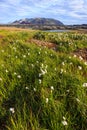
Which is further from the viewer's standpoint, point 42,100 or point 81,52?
point 81,52

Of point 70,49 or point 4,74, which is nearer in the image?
point 4,74

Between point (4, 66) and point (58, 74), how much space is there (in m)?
1.90

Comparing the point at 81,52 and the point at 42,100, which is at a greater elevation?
the point at 42,100

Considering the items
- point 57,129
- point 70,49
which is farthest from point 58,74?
point 70,49

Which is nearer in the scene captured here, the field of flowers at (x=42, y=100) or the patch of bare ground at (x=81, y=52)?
the field of flowers at (x=42, y=100)

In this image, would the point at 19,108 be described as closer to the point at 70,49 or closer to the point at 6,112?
the point at 6,112

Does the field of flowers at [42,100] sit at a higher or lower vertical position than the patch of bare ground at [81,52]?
higher

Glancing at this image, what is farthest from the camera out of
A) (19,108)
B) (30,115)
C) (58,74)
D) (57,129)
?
(58,74)

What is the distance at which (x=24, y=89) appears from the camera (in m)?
5.86

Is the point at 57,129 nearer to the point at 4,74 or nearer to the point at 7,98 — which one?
the point at 7,98

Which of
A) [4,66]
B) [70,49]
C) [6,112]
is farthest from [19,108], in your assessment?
[70,49]

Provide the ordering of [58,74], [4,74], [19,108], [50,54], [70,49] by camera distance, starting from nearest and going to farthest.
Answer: [19,108] → [58,74] → [4,74] → [50,54] → [70,49]

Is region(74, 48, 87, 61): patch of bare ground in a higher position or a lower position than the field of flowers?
lower

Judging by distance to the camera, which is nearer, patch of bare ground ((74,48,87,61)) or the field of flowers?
the field of flowers
